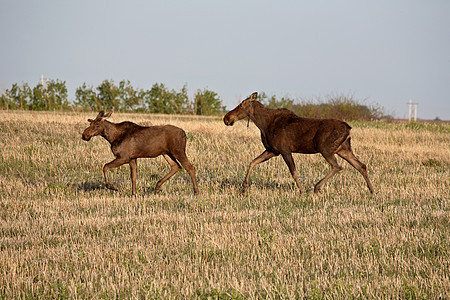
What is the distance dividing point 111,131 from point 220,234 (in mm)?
4084

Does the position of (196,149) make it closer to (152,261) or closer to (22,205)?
(22,205)

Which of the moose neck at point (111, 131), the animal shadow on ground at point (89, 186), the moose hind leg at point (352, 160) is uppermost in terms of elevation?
the moose neck at point (111, 131)

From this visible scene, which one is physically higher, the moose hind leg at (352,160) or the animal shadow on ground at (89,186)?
the moose hind leg at (352,160)

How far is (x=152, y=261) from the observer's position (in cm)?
570

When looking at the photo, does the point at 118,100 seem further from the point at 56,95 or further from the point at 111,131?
the point at 111,131

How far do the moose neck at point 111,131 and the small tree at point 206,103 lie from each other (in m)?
38.0

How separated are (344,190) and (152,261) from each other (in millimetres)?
6028

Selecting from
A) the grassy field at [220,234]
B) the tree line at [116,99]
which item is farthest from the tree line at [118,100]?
the grassy field at [220,234]

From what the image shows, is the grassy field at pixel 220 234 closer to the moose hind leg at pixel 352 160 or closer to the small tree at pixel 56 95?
the moose hind leg at pixel 352 160

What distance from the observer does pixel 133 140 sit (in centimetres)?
977

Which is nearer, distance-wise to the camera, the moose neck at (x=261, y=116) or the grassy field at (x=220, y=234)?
the grassy field at (x=220, y=234)

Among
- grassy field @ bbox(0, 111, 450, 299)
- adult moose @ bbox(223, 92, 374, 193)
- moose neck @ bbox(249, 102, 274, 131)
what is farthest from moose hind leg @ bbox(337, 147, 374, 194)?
moose neck @ bbox(249, 102, 274, 131)

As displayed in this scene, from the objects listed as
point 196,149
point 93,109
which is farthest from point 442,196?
point 93,109

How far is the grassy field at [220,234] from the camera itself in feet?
16.1
